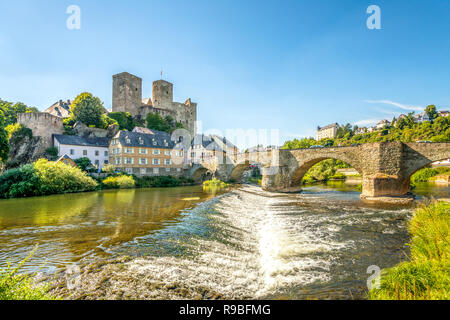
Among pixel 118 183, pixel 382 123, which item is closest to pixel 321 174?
pixel 118 183

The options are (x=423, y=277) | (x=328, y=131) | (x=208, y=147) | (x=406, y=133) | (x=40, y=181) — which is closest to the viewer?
(x=423, y=277)

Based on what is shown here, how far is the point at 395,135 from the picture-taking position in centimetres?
8362

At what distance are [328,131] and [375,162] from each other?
4445 inches

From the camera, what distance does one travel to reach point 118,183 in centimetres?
3158

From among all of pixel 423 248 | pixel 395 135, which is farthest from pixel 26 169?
pixel 395 135

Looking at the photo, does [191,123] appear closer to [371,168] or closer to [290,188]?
[290,188]

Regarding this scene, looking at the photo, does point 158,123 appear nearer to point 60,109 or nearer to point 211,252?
point 60,109

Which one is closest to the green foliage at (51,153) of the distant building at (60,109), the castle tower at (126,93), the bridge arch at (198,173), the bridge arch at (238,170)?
the distant building at (60,109)

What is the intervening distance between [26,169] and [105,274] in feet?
84.9

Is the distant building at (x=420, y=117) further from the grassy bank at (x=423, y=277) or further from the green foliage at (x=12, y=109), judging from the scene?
the green foliage at (x=12, y=109)

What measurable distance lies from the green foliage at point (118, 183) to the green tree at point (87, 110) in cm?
2070

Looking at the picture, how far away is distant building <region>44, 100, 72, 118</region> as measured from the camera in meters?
51.3

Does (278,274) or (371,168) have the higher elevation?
(371,168)
